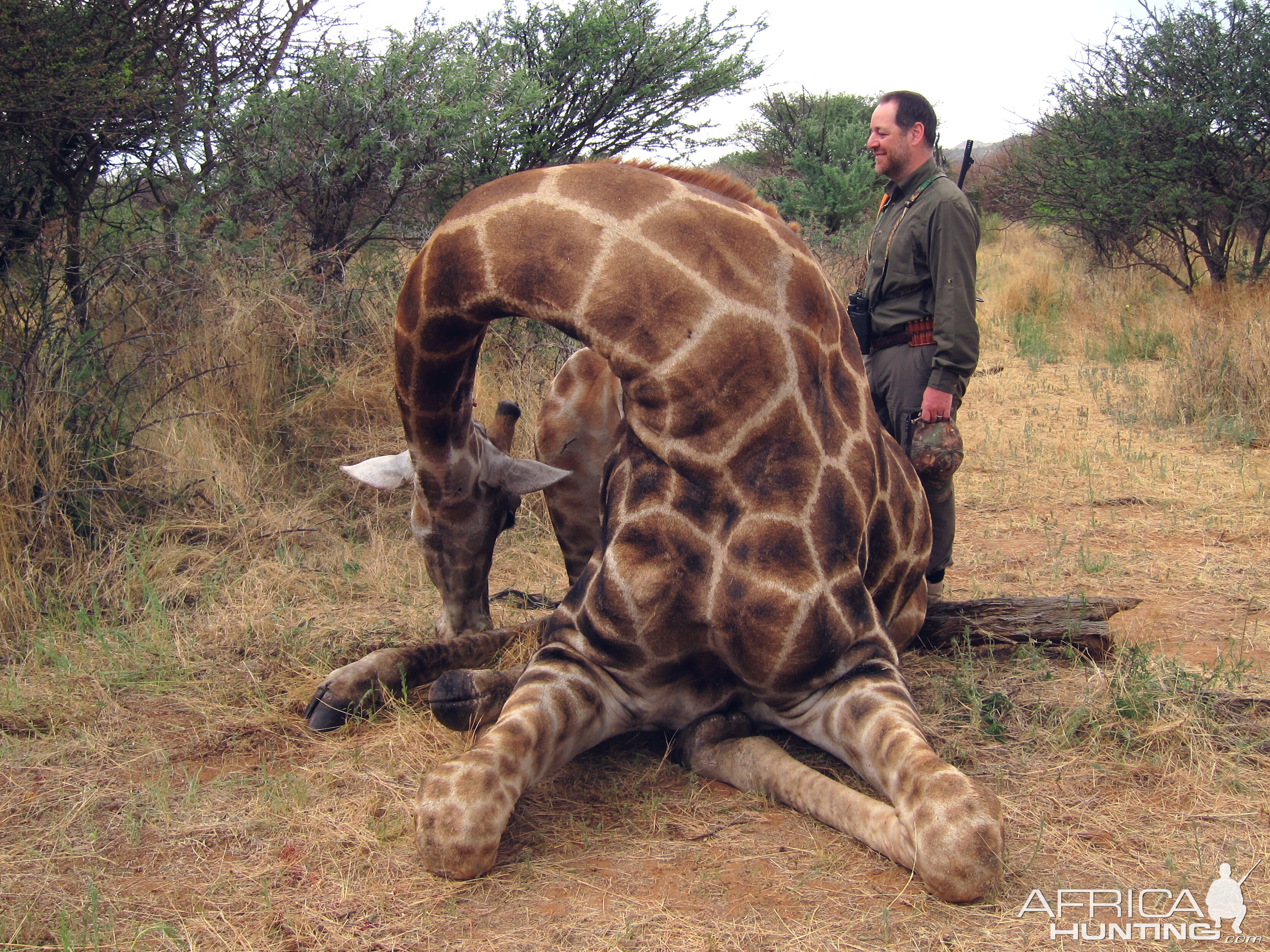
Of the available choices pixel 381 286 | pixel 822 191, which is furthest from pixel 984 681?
pixel 822 191

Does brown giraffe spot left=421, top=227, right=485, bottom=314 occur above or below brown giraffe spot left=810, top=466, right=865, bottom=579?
above

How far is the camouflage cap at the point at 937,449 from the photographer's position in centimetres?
405

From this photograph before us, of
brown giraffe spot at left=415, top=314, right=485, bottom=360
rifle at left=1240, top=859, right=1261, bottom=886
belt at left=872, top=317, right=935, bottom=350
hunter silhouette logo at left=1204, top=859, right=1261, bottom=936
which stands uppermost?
brown giraffe spot at left=415, top=314, right=485, bottom=360

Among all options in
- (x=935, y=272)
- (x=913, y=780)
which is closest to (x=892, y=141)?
(x=935, y=272)

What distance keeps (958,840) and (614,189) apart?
177 cm

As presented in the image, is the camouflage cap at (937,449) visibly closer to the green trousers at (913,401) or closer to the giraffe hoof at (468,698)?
the green trousers at (913,401)

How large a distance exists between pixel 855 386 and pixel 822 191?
11.1 m

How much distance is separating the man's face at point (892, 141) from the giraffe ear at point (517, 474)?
79.5 inches

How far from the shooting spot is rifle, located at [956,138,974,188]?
4.51 meters

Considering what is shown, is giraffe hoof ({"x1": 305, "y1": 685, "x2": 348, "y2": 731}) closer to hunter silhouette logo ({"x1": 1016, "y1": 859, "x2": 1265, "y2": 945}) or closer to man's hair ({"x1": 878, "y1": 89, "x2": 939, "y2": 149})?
hunter silhouette logo ({"x1": 1016, "y1": 859, "x2": 1265, "y2": 945})

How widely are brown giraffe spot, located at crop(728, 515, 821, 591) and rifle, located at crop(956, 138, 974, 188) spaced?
239 centimetres

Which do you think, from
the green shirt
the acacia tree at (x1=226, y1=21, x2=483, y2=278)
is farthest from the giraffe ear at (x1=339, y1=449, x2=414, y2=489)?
the acacia tree at (x1=226, y1=21, x2=483, y2=278)

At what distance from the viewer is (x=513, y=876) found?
2299 millimetres

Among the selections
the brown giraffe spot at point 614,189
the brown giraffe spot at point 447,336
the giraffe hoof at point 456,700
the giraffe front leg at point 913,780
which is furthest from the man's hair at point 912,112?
the giraffe hoof at point 456,700
